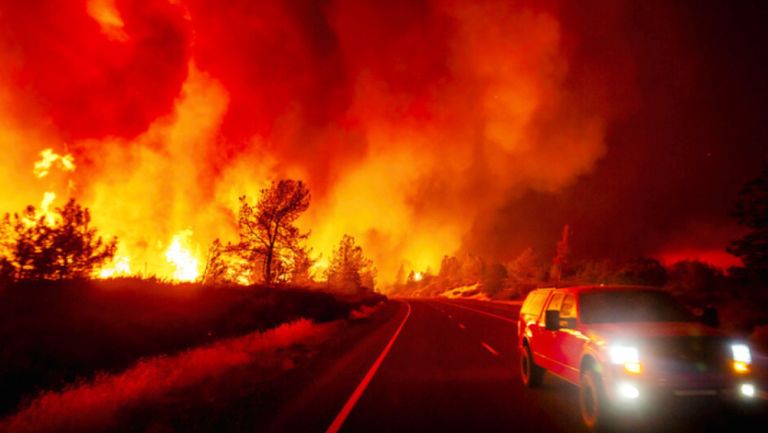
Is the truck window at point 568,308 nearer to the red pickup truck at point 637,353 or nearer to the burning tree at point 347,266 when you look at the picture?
the red pickup truck at point 637,353

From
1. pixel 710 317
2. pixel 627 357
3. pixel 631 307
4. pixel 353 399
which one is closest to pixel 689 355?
pixel 627 357

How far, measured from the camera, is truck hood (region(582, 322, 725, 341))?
5.89 meters

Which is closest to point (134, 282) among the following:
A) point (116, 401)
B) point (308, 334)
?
point (308, 334)

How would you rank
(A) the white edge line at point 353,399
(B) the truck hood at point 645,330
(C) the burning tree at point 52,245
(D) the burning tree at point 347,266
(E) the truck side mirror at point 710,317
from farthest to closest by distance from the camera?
(D) the burning tree at point 347,266, (C) the burning tree at point 52,245, (E) the truck side mirror at point 710,317, (A) the white edge line at point 353,399, (B) the truck hood at point 645,330

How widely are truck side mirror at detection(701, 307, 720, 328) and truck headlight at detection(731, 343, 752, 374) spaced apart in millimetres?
918

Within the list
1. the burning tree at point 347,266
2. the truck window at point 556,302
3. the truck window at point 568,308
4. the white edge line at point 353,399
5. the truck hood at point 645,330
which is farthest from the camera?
the burning tree at point 347,266

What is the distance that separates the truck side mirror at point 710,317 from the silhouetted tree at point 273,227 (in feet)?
94.1

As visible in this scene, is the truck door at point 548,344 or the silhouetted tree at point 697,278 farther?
the silhouetted tree at point 697,278

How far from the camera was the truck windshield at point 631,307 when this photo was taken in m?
6.98

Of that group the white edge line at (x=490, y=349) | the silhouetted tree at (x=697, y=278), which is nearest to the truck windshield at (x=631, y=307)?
the white edge line at (x=490, y=349)

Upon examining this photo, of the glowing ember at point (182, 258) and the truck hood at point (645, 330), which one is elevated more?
the glowing ember at point (182, 258)

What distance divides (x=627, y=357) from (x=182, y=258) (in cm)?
4389

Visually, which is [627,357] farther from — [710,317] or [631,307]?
[710,317]

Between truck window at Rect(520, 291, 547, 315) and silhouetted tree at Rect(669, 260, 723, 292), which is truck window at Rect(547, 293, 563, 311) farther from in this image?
silhouetted tree at Rect(669, 260, 723, 292)
